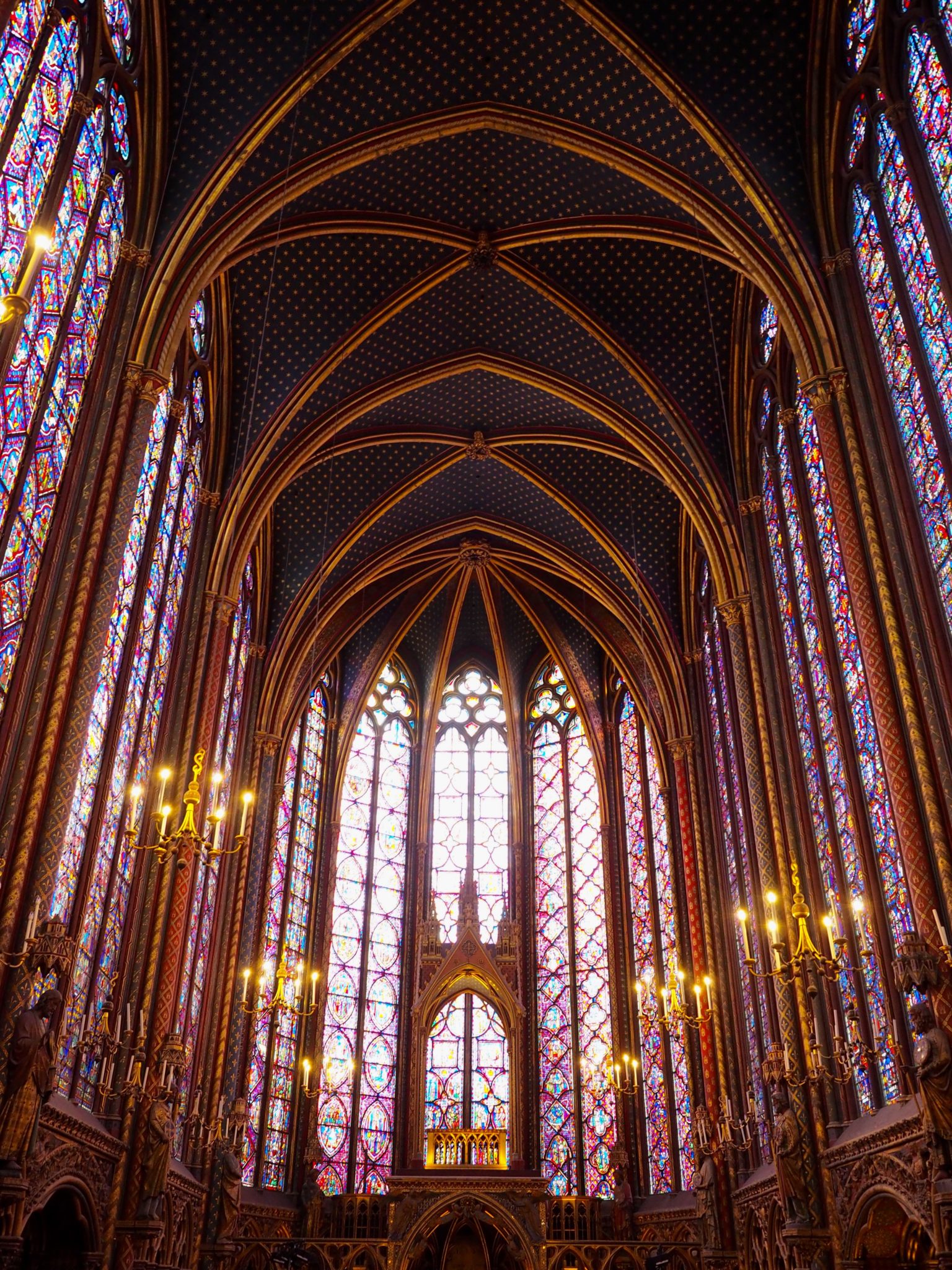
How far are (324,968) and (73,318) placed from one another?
16370 millimetres

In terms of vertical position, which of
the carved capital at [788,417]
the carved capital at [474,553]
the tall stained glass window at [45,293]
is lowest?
the tall stained glass window at [45,293]

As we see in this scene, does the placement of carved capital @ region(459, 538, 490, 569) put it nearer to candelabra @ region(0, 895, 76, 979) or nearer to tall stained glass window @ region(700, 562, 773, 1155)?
tall stained glass window @ region(700, 562, 773, 1155)

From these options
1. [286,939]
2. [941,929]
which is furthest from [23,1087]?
[286,939]

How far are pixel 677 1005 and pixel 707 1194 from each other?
11.5 feet

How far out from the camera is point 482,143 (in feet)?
58.2

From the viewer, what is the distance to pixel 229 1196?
18422 millimetres

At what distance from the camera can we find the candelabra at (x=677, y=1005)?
1814cm

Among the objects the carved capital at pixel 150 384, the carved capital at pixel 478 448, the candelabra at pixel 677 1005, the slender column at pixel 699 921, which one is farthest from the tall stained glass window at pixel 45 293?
the slender column at pixel 699 921

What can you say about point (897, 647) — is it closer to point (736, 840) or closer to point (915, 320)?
point (915, 320)

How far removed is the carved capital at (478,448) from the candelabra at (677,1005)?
35.4 ft

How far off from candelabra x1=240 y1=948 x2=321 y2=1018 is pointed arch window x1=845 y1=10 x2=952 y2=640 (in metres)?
11.6

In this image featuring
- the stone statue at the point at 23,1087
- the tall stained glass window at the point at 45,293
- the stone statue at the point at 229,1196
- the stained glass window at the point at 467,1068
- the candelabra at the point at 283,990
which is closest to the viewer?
the stone statue at the point at 23,1087

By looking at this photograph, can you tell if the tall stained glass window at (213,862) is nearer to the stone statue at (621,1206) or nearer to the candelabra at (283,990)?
the candelabra at (283,990)

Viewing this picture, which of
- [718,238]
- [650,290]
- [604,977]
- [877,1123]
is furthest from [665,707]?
[877,1123]
